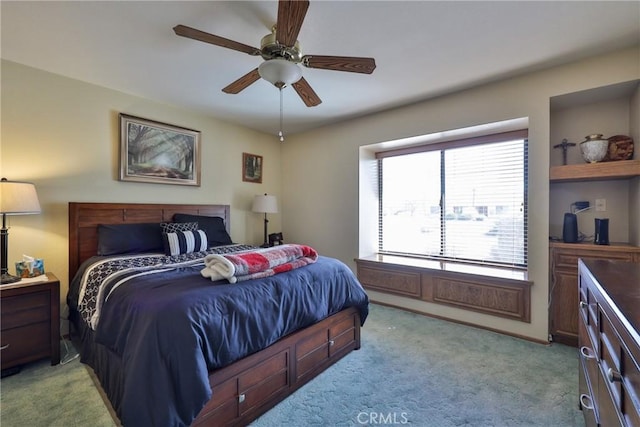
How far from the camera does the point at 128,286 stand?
1.74m

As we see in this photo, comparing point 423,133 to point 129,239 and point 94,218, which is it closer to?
point 129,239

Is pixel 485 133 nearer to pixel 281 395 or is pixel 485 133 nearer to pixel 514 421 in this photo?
pixel 514 421

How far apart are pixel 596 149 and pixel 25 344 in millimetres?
4856

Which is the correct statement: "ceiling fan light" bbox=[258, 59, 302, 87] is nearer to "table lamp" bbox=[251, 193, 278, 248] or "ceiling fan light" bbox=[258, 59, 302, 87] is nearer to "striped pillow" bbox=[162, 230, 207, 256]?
"striped pillow" bbox=[162, 230, 207, 256]

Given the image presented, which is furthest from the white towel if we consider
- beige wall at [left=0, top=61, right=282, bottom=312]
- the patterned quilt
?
beige wall at [left=0, top=61, right=282, bottom=312]

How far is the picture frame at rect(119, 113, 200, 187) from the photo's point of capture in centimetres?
313

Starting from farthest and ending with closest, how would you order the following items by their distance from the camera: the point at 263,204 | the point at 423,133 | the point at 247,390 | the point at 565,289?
the point at 263,204, the point at 423,133, the point at 565,289, the point at 247,390

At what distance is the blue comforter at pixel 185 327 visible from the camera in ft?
4.27

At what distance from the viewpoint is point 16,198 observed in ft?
7.14

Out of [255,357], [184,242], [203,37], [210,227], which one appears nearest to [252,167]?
[210,227]

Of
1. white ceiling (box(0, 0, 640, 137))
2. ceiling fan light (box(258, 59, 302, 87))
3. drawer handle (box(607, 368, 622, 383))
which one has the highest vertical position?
white ceiling (box(0, 0, 640, 137))

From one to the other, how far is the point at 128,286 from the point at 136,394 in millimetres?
674

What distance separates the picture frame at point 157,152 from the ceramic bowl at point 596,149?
13.6 feet

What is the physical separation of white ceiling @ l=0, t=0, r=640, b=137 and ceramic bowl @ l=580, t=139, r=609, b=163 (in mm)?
723
